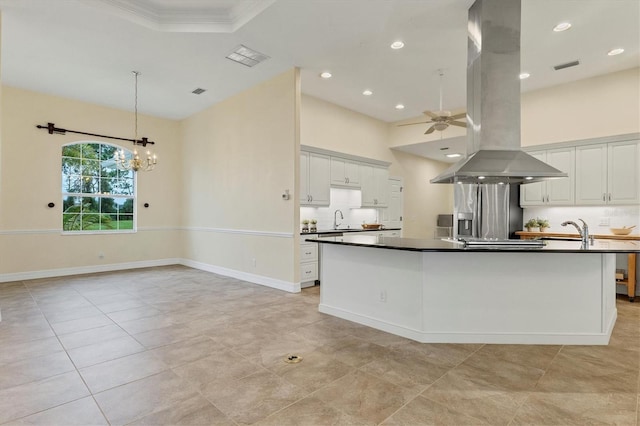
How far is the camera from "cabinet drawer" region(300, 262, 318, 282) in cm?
541

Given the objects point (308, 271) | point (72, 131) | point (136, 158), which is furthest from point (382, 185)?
point (72, 131)

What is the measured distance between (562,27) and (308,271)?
4.74m

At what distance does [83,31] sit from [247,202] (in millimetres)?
3262

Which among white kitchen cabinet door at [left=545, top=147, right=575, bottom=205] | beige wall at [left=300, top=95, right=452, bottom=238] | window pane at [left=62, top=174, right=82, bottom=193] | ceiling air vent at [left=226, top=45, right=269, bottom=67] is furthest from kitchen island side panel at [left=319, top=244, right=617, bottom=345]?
window pane at [left=62, top=174, right=82, bottom=193]

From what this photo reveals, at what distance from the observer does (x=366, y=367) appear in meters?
2.62

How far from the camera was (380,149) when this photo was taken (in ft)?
26.2

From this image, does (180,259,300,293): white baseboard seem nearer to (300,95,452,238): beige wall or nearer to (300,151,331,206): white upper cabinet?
(300,151,331,206): white upper cabinet

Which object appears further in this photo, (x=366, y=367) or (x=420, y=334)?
(x=420, y=334)

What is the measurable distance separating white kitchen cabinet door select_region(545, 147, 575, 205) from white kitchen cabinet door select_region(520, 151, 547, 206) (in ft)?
0.25

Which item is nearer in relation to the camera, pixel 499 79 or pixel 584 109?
pixel 499 79

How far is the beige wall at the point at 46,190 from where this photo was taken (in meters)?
5.84

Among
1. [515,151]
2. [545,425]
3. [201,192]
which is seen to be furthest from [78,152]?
[545,425]

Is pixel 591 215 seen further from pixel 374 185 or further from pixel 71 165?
pixel 71 165

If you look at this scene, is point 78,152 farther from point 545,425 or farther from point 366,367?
point 545,425
